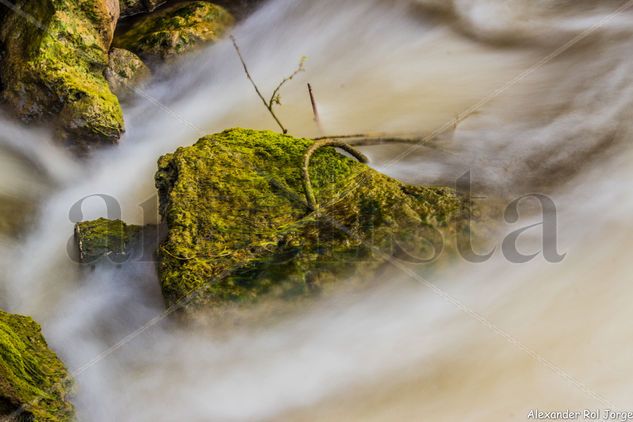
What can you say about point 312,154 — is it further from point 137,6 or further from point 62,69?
point 137,6

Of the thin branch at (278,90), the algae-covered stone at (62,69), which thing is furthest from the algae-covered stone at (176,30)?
the thin branch at (278,90)

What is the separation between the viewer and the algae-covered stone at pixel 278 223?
452 cm

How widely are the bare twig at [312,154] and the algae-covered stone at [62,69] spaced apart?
224cm

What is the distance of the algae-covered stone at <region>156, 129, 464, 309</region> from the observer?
14.8 ft

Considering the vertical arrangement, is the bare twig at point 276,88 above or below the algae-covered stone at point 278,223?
above

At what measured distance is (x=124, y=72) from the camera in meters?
6.82

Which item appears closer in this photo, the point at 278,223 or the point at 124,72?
the point at 278,223

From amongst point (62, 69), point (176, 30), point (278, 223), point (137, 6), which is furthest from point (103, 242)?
point (137, 6)

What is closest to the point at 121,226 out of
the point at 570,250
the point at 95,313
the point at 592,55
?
the point at 95,313

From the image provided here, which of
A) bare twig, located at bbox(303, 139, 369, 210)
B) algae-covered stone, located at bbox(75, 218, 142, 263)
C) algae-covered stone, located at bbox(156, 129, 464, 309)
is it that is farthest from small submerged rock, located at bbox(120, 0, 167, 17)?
bare twig, located at bbox(303, 139, 369, 210)

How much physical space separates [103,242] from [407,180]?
257 cm

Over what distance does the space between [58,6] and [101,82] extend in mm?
839

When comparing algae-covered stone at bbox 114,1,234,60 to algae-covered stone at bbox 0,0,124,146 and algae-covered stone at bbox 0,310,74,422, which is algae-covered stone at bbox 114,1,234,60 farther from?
algae-covered stone at bbox 0,310,74,422

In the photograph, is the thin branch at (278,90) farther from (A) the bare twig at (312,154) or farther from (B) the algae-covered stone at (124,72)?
(B) the algae-covered stone at (124,72)
